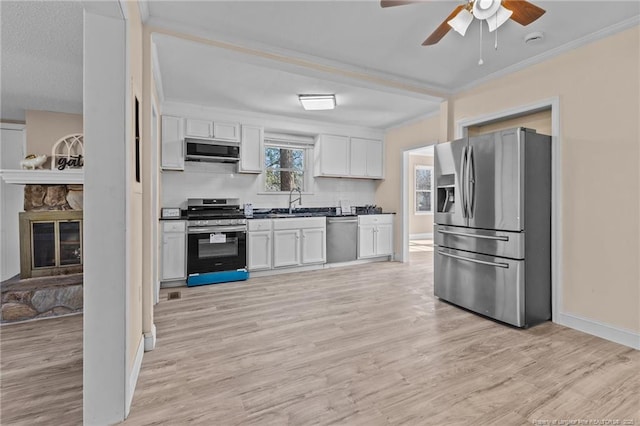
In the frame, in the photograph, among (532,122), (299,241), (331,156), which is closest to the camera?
(532,122)

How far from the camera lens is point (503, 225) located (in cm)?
286

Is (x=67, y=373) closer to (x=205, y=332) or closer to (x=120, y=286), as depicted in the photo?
(x=205, y=332)

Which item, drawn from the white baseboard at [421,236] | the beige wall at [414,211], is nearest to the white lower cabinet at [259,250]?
the beige wall at [414,211]

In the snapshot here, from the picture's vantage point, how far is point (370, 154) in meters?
6.10

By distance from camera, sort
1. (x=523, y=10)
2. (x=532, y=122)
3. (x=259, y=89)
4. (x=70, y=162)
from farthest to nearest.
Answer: (x=70, y=162) < (x=259, y=89) < (x=532, y=122) < (x=523, y=10)

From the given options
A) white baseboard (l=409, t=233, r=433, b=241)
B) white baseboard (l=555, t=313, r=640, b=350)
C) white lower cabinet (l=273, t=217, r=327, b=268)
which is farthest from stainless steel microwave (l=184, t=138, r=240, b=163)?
white baseboard (l=409, t=233, r=433, b=241)

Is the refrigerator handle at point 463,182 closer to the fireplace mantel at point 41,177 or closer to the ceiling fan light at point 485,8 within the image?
the ceiling fan light at point 485,8

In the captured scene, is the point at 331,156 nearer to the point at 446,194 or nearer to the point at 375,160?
the point at 375,160

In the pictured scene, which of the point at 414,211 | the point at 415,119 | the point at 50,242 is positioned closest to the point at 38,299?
the point at 50,242

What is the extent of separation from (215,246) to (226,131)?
181 centimetres

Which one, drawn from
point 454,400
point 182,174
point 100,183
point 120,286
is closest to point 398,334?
point 454,400

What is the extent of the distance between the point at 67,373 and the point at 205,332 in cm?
94

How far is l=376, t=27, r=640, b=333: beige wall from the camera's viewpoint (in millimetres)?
2467

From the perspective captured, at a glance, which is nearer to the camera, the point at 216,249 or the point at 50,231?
the point at 50,231
